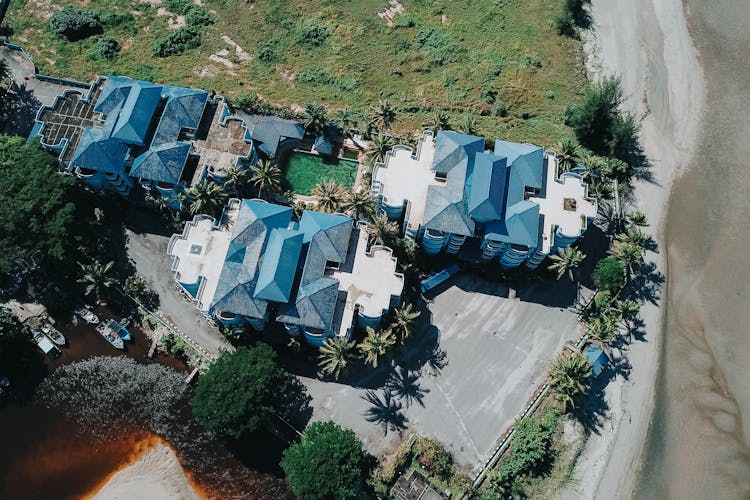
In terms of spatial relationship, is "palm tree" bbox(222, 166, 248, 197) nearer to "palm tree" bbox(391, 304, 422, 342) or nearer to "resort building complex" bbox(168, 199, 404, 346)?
"resort building complex" bbox(168, 199, 404, 346)

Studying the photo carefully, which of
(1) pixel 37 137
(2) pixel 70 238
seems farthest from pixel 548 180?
(1) pixel 37 137

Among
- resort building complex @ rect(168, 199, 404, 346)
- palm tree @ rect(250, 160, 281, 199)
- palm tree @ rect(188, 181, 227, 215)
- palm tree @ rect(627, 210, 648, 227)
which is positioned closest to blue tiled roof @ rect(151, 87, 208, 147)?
palm tree @ rect(188, 181, 227, 215)

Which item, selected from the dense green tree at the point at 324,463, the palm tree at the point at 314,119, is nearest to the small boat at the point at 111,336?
the dense green tree at the point at 324,463

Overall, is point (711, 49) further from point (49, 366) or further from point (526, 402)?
point (49, 366)

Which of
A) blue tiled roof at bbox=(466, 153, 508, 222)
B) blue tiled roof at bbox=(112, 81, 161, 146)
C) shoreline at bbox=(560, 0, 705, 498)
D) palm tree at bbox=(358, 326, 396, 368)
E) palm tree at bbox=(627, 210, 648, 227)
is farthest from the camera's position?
palm tree at bbox=(627, 210, 648, 227)

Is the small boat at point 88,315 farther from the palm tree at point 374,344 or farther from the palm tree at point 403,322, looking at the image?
the palm tree at point 403,322
